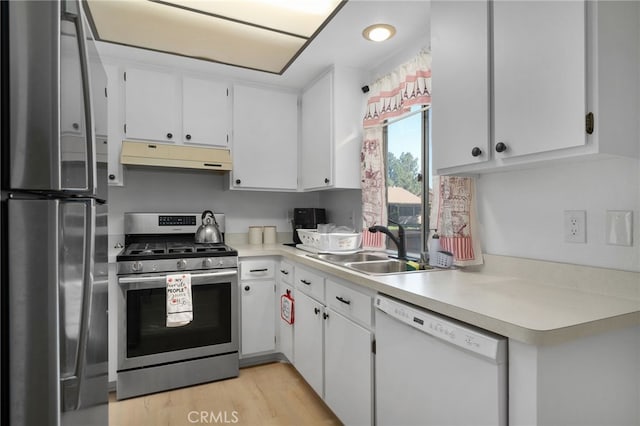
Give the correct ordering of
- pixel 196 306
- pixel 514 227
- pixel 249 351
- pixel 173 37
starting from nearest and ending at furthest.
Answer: pixel 514 227, pixel 173 37, pixel 196 306, pixel 249 351

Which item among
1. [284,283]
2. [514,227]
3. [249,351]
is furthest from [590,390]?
[249,351]

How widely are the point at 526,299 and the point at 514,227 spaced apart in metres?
0.51

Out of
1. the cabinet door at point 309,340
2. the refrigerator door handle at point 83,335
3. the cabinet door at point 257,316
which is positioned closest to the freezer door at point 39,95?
the refrigerator door handle at point 83,335

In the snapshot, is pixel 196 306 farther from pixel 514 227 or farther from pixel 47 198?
pixel 514 227

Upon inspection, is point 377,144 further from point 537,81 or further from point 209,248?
point 209,248

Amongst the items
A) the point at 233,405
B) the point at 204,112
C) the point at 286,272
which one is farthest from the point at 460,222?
the point at 204,112

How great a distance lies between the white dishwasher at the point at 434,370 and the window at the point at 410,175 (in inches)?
34.0

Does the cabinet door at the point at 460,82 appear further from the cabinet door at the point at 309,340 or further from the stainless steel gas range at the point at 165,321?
the stainless steel gas range at the point at 165,321

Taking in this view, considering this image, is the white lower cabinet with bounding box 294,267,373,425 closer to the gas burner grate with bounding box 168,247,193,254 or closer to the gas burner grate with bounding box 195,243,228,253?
the gas burner grate with bounding box 195,243,228,253

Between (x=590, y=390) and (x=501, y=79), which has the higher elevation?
(x=501, y=79)

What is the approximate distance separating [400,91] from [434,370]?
1.68 metres

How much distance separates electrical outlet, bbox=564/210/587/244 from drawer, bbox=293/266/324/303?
3.96 feet

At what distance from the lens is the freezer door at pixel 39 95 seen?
75cm

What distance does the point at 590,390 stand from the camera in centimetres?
98
